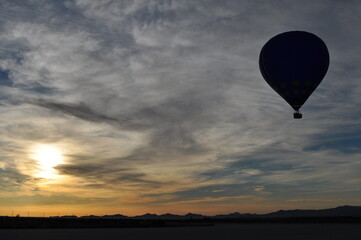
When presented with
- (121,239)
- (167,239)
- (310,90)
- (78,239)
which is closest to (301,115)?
(310,90)

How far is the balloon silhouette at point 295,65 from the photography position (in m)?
43.0

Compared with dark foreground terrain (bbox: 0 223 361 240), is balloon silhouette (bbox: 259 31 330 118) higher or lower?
higher

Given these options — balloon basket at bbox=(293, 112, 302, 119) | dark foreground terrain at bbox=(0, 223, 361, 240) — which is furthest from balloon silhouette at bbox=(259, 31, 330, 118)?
dark foreground terrain at bbox=(0, 223, 361, 240)

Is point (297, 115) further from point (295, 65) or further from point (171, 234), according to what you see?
point (171, 234)

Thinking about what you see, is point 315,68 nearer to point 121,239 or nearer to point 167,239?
point 167,239

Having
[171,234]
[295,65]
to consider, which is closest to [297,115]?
[295,65]

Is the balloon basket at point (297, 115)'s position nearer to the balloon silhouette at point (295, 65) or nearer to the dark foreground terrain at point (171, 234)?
the balloon silhouette at point (295, 65)

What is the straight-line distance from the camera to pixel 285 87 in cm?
4331

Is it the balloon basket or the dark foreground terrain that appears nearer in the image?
the balloon basket

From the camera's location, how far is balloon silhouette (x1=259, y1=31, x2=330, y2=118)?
43.0 meters

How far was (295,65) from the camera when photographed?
43375mm

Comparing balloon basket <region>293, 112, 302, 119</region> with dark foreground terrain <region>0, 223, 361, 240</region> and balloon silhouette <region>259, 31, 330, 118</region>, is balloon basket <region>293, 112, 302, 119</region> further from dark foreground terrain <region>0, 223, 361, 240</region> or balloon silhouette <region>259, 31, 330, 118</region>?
dark foreground terrain <region>0, 223, 361, 240</region>

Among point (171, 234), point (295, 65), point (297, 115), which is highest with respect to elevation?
point (295, 65)

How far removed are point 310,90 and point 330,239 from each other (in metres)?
16.9
